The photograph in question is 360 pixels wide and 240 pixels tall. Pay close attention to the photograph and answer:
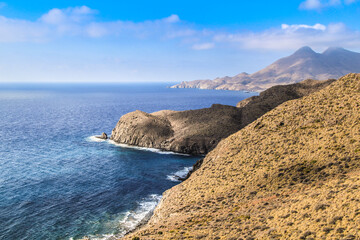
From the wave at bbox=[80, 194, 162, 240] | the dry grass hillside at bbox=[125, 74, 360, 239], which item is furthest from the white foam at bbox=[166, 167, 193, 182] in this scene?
the dry grass hillside at bbox=[125, 74, 360, 239]

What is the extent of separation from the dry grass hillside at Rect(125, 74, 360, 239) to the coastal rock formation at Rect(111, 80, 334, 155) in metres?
41.6

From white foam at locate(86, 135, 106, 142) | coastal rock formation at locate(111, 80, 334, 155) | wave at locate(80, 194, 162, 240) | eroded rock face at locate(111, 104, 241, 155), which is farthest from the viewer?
white foam at locate(86, 135, 106, 142)

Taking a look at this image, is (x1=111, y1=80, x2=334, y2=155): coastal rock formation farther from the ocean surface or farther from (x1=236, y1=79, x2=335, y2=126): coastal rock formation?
the ocean surface

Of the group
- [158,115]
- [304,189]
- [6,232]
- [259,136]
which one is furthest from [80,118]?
[304,189]

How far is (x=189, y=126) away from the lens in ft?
346

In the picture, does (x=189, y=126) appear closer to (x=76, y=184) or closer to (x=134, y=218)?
(x=76, y=184)

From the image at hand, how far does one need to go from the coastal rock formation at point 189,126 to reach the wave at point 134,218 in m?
41.4

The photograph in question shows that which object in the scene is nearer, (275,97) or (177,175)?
(177,175)

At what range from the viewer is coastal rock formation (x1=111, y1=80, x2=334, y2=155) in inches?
3723

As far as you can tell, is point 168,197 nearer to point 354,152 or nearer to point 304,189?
point 304,189

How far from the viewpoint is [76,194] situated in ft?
181

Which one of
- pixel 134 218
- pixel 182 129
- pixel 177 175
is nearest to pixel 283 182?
pixel 134 218

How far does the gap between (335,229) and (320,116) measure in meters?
27.8

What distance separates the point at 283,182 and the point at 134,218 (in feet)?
87.4
